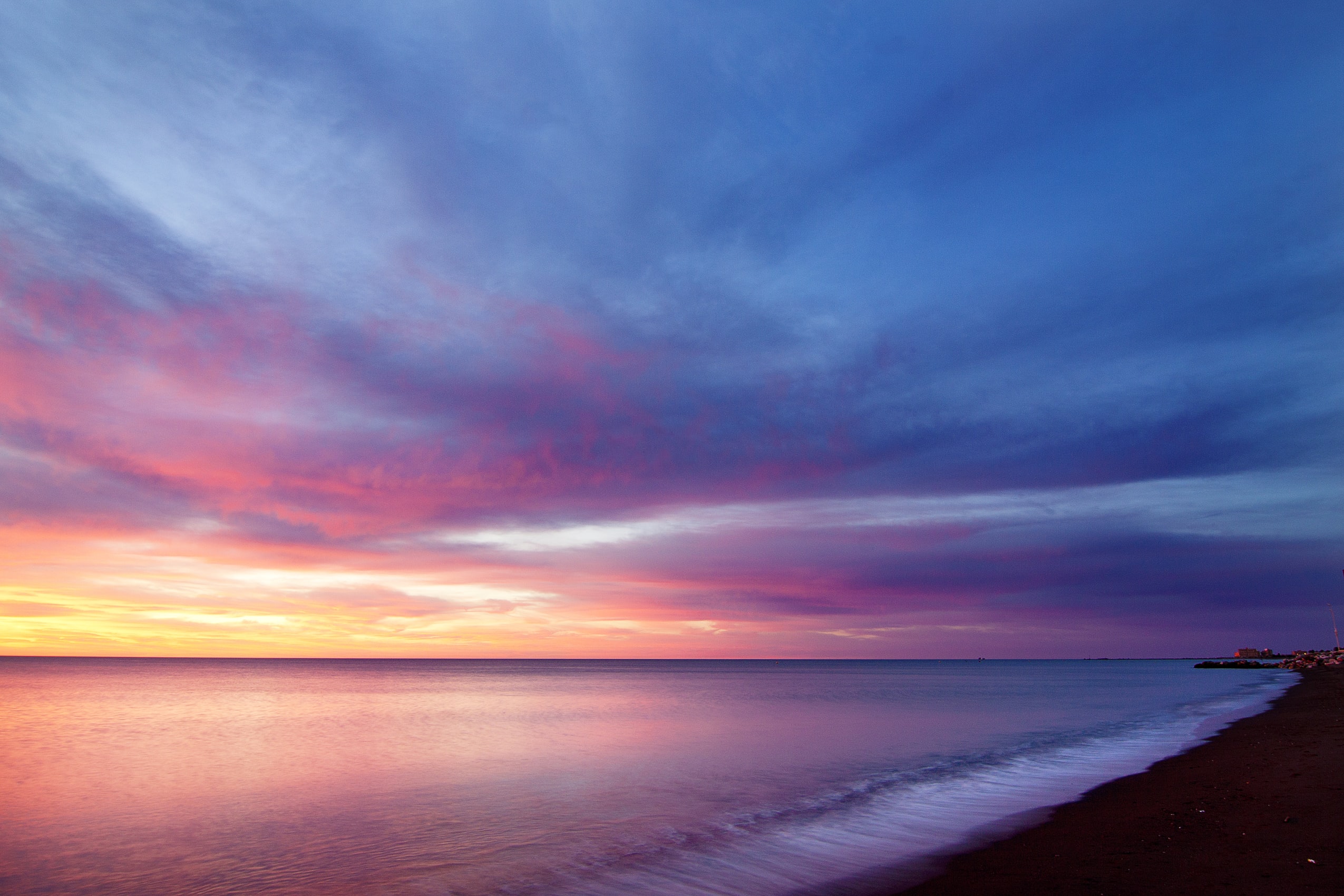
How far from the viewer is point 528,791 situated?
863 inches

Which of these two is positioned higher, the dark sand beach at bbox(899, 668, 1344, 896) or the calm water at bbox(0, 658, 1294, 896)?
the dark sand beach at bbox(899, 668, 1344, 896)

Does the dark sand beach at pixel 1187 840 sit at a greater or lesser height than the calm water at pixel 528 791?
greater

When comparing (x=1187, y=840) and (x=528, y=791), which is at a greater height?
(x=1187, y=840)

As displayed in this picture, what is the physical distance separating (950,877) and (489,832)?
10.4 metres

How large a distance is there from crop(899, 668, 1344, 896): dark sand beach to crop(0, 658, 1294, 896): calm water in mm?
1642

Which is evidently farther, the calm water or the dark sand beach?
the calm water

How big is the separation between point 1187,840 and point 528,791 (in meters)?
16.8

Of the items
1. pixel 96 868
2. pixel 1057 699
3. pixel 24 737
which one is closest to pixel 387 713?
pixel 24 737

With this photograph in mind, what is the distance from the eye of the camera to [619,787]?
22.2m

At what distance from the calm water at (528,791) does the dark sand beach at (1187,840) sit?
64.6 inches

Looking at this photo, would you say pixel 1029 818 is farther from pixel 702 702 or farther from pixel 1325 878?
pixel 702 702

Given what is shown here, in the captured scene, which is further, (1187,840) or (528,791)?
(528,791)

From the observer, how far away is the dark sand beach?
396 inches

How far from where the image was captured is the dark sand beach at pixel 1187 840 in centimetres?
1005
